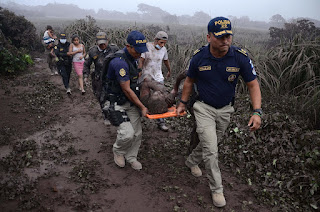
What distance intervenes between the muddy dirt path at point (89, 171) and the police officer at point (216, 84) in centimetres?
54

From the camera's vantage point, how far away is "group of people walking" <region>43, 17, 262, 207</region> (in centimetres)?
281

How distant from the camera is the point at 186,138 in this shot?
488 cm

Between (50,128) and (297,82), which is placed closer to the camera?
(50,128)

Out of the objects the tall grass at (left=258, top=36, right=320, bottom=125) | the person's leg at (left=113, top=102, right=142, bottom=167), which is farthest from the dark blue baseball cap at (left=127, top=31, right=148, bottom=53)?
the tall grass at (left=258, top=36, right=320, bottom=125)

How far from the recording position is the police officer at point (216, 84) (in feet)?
8.90

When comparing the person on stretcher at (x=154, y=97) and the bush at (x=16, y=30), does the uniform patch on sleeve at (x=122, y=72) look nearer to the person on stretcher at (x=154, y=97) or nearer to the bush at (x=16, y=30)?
the person on stretcher at (x=154, y=97)

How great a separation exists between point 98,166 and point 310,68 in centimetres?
475

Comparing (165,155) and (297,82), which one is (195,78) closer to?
(165,155)

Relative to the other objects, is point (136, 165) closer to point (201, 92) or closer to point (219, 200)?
point (219, 200)

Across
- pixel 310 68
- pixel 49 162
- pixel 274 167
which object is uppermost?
pixel 310 68

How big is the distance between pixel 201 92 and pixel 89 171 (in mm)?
1991

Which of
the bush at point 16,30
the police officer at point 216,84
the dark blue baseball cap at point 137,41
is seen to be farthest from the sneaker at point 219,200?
the bush at point 16,30

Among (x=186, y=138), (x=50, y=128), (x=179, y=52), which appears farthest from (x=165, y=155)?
(x=179, y=52)

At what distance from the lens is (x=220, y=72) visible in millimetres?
2818
